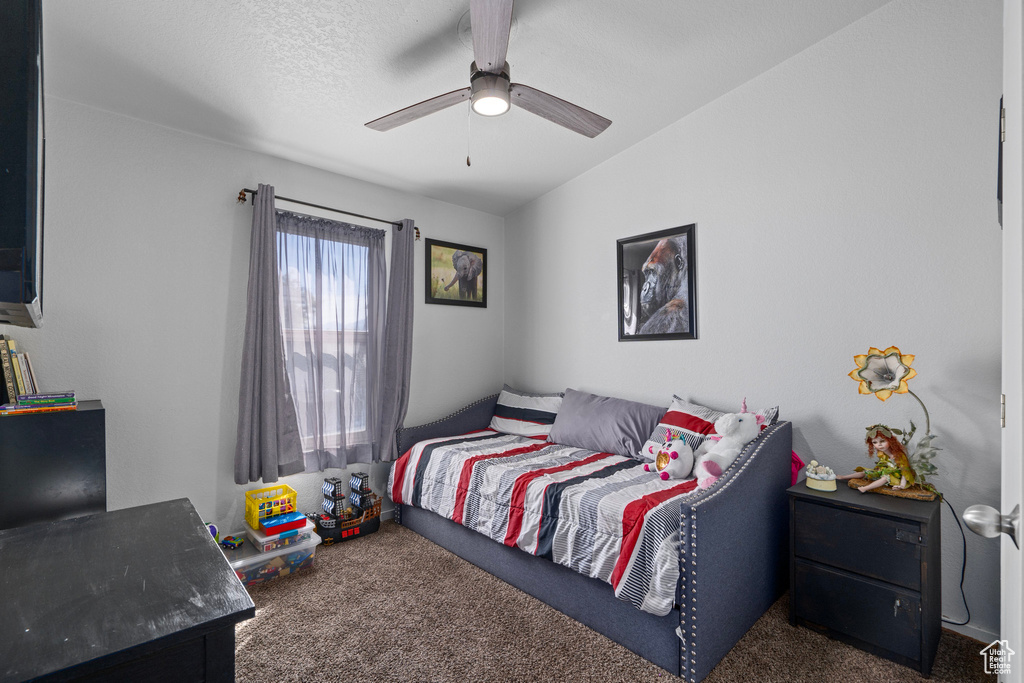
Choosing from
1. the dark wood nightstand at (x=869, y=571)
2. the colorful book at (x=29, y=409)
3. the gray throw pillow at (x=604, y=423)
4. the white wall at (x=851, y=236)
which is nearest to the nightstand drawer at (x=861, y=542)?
the dark wood nightstand at (x=869, y=571)

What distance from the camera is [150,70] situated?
2.14m

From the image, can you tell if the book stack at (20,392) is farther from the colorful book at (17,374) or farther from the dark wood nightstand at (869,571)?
the dark wood nightstand at (869,571)

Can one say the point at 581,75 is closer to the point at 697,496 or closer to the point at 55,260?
the point at 697,496

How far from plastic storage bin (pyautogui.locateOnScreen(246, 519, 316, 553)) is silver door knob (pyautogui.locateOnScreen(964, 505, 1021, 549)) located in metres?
2.78

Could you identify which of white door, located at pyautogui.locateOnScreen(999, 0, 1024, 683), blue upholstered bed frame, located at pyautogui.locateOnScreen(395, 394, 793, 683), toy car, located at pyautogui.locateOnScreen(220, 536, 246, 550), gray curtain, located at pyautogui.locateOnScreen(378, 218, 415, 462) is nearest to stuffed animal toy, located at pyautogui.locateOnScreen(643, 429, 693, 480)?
blue upholstered bed frame, located at pyautogui.locateOnScreen(395, 394, 793, 683)

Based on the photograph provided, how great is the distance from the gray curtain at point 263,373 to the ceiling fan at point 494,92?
1.19 meters

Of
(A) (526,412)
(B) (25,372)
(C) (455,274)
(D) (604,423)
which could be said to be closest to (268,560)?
(B) (25,372)

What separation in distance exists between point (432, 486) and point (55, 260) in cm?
221

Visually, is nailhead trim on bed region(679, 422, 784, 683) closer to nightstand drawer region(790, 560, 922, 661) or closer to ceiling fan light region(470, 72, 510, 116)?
nightstand drawer region(790, 560, 922, 661)

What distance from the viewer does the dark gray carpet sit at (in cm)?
175

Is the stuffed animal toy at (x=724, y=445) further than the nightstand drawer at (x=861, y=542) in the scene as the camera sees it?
Yes

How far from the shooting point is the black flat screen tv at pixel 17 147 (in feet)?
1.80

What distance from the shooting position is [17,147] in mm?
558

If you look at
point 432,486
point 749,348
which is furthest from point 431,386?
point 749,348
